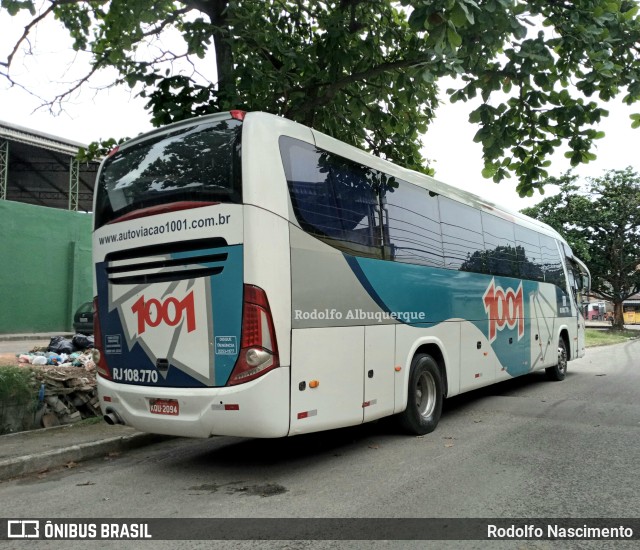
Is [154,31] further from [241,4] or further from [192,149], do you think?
[192,149]

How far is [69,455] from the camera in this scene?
5.89m

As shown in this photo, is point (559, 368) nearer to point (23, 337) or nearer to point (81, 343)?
point (81, 343)

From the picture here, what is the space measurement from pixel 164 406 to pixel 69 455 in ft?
5.06

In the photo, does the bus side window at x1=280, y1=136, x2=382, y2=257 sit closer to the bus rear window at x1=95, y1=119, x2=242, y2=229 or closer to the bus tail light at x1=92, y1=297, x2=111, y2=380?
the bus rear window at x1=95, y1=119, x2=242, y2=229

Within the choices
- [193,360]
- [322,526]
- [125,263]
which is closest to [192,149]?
[125,263]

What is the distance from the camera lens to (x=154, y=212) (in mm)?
5438

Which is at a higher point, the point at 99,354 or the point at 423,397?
the point at 99,354

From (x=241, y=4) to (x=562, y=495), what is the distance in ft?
26.1

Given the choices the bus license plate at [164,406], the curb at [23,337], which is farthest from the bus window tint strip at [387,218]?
the curb at [23,337]

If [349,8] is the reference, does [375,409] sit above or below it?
below

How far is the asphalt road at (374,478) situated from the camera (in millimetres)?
4289

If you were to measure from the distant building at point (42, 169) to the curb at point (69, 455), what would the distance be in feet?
61.3

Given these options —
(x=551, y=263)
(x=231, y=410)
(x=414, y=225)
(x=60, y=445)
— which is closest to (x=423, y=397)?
(x=414, y=225)

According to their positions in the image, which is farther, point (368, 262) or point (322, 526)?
point (368, 262)
